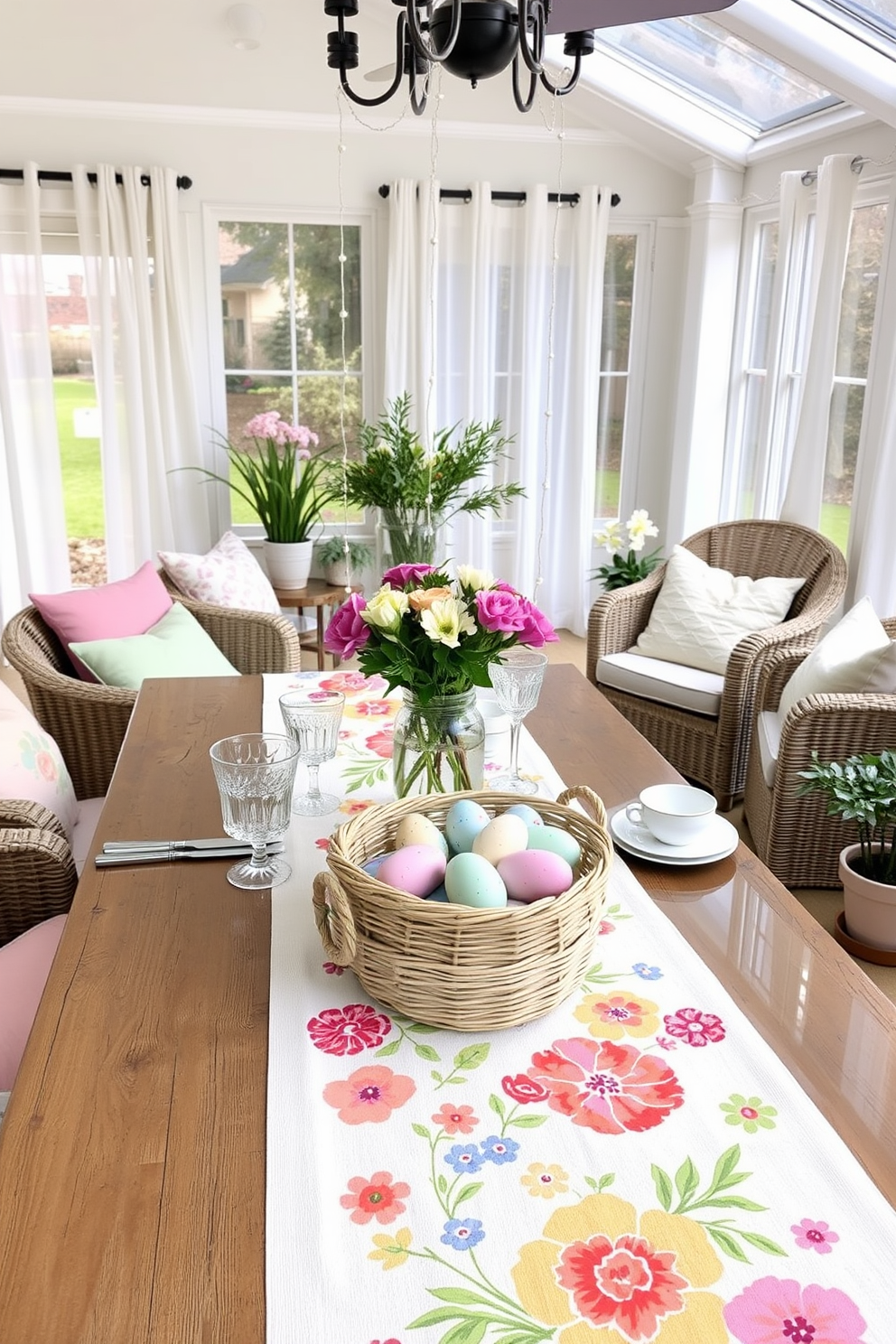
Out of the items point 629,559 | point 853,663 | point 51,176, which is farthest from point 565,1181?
point 51,176

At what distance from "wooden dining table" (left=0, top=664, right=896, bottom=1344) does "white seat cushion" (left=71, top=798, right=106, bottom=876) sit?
0.40 meters

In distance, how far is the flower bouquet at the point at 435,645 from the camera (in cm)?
141

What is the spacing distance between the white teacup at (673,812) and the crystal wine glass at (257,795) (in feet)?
1.68

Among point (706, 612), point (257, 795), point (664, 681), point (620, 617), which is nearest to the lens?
point (257, 795)

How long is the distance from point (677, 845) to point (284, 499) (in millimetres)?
3304

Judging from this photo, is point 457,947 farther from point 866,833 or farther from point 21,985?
point 866,833

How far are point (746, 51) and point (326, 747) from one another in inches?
132

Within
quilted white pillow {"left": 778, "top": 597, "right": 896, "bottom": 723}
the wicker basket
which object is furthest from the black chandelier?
quilted white pillow {"left": 778, "top": 597, "right": 896, "bottom": 723}

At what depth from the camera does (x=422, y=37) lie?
1.49 metres

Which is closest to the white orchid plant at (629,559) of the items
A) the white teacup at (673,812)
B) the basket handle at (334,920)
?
the white teacup at (673,812)

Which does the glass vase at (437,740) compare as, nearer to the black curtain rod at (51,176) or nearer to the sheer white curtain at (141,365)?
the sheer white curtain at (141,365)

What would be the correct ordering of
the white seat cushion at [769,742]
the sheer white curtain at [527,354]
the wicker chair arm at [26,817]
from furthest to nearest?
the sheer white curtain at [527,354], the white seat cushion at [769,742], the wicker chair arm at [26,817]

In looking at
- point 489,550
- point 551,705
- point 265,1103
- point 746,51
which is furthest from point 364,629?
point 489,550

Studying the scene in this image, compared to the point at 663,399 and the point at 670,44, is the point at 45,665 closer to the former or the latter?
the point at 670,44
